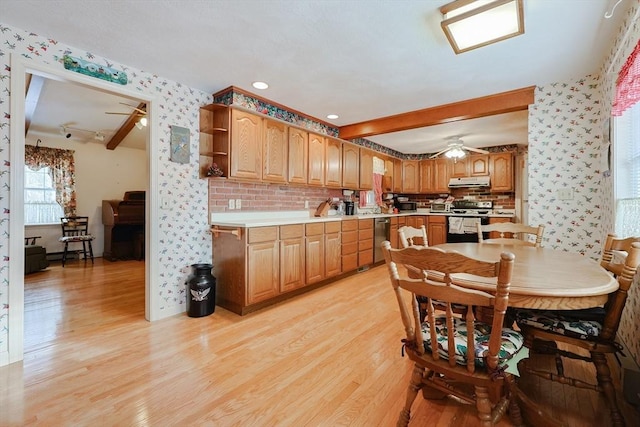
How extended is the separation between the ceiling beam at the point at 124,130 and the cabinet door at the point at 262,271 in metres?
2.88

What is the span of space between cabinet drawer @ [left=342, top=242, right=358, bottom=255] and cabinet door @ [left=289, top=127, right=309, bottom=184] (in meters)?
1.10

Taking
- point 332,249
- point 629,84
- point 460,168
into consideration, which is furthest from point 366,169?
point 629,84

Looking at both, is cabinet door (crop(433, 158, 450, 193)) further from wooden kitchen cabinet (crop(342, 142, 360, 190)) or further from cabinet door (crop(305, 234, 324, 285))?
cabinet door (crop(305, 234, 324, 285))

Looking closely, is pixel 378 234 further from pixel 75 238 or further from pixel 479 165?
pixel 75 238

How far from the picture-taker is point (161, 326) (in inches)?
100

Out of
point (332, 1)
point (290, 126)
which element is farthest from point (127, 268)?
point (332, 1)

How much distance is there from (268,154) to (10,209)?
7.06 ft

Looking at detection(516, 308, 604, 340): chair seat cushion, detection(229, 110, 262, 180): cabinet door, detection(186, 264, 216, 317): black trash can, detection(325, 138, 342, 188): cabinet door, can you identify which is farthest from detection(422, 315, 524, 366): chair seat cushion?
detection(325, 138, 342, 188): cabinet door

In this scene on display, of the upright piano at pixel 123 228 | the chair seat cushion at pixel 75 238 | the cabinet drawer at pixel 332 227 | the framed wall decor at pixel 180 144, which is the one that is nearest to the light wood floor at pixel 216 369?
the cabinet drawer at pixel 332 227

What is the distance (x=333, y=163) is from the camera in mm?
4309

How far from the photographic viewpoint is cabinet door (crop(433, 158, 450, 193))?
6.21m

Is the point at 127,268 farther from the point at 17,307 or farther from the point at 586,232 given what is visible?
the point at 586,232

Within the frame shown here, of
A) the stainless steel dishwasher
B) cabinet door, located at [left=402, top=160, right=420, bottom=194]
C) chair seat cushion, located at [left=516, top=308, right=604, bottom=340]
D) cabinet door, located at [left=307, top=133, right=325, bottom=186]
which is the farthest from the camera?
cabinet door, located at [left=402, top=160, right=420, bottom=194]

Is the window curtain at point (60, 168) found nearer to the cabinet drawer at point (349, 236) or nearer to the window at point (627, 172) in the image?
the cabinet drawer at point (349, 236)
